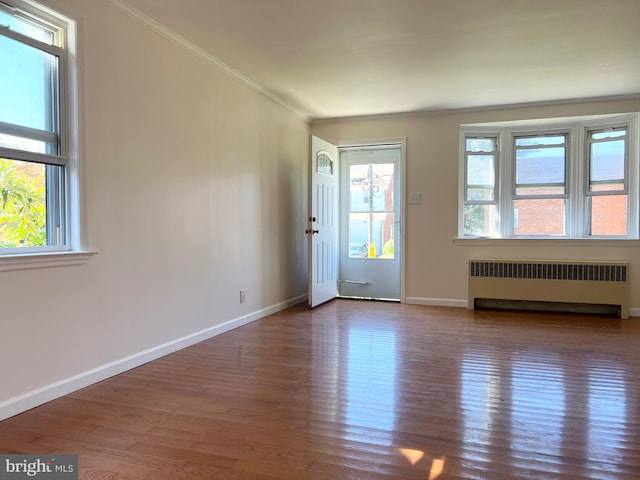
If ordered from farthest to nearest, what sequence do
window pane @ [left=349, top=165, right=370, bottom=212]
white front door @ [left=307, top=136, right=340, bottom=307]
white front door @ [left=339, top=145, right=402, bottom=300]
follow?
window pane @ [left=349, top=165, right=370, bottom=212] < white front door @ [left=339, top=145, right=402, bottom=300] < white front door @ [left=307, top=136, right=340, bottom=307]

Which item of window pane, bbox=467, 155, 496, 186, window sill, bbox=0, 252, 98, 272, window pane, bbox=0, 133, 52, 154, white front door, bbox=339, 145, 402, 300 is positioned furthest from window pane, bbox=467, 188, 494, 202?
window pane, bbox=0, 133, 52, 154

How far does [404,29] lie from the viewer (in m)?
3.17

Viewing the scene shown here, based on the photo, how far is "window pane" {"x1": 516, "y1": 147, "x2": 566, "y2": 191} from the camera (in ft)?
17.5

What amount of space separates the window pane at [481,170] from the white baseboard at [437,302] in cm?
149

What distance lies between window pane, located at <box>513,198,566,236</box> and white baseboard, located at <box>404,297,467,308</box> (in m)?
1.11

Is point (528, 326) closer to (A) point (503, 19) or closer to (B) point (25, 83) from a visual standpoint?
(A) point (503, 19)

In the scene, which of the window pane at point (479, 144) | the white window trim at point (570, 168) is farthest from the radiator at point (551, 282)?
the window pane at point (479, 144)

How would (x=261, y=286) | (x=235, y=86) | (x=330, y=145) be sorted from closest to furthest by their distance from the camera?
(x=235, y=86)
(x=261, y=286)
(x=330, y=145)

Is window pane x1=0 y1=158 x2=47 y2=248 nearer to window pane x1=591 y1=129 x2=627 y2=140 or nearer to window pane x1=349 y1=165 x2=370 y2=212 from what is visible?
window pane x1=349 y1=165 x2=370 y2=212

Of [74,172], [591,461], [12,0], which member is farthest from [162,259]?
[591,461]

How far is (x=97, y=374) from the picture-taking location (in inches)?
107

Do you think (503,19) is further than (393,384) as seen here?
Yes

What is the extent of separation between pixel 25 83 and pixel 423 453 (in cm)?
271

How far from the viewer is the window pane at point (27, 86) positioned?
2.28 metres
